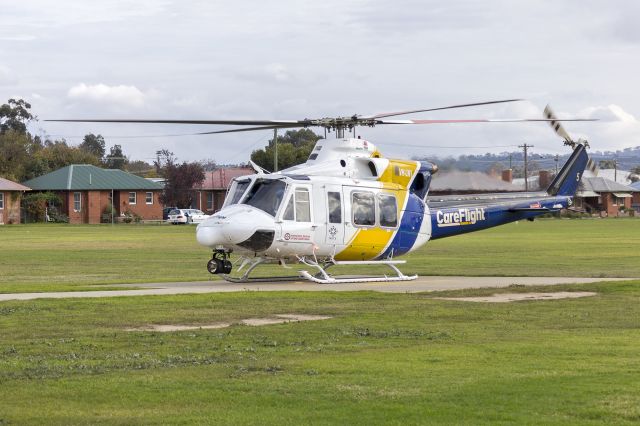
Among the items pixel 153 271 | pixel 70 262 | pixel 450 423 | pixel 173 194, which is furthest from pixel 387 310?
pixel 173 194

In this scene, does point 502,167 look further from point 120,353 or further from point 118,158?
point 118,158

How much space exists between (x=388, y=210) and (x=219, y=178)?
11228 cm

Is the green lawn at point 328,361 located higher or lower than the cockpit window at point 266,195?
lower

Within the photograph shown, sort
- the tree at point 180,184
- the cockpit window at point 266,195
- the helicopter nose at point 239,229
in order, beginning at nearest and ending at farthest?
the helicopter nose at point 239,229, the cockpit window at point 266,195, the tree at point 180,184

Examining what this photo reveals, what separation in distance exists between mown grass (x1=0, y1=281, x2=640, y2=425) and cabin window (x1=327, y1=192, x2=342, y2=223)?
6.63 m

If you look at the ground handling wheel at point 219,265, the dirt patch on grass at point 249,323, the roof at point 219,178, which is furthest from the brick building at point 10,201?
the dirt patch on grass at point 249,323

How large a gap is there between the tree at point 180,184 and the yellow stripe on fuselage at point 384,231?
10055cm

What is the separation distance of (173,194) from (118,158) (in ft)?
210

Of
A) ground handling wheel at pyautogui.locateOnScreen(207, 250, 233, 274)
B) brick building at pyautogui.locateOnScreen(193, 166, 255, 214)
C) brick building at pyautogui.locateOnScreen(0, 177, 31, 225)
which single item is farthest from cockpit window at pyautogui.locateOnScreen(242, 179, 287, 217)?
brick building at pyautogui.locateOnScreen(193, 166, 255, 214)

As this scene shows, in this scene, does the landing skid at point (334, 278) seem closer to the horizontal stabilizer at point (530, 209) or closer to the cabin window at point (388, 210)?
the cabin window at point (388, 210)

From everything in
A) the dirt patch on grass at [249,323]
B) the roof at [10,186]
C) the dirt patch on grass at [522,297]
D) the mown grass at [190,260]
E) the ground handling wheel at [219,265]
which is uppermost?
the roof at [10,186]

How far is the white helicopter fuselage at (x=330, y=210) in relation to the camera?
2767cm

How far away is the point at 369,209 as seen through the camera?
30109mm

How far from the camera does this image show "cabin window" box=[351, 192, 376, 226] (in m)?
29.8
